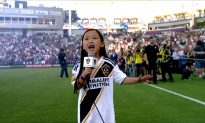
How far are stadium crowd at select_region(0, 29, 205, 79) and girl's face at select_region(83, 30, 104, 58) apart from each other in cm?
195

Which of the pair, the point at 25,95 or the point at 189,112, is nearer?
the point at 189,112

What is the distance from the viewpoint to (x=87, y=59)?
12.1 ft

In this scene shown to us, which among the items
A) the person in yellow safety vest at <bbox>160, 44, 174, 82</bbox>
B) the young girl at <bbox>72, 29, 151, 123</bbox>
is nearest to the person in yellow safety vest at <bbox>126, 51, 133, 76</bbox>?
the person in yellow safety vest at <bbox>160, 44, 174, 82</bbox>

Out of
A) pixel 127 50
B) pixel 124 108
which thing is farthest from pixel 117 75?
pixel 127 50

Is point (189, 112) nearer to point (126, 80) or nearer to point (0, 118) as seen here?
point (0, 118)

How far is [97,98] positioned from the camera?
4.09 meters

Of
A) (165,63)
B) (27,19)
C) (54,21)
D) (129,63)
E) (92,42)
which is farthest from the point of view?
(54,21)

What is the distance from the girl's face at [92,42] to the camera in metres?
4.04

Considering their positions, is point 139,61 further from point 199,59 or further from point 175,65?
point 175,65

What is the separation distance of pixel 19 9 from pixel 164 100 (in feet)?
245

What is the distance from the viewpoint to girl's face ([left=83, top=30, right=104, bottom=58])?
159 inches

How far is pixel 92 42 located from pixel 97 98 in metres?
0.57

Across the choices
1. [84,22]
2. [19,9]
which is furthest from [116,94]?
[84,22]

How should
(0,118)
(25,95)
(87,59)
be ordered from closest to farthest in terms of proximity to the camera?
1. (87,59)
2. (0,118)
3. (25,95)
